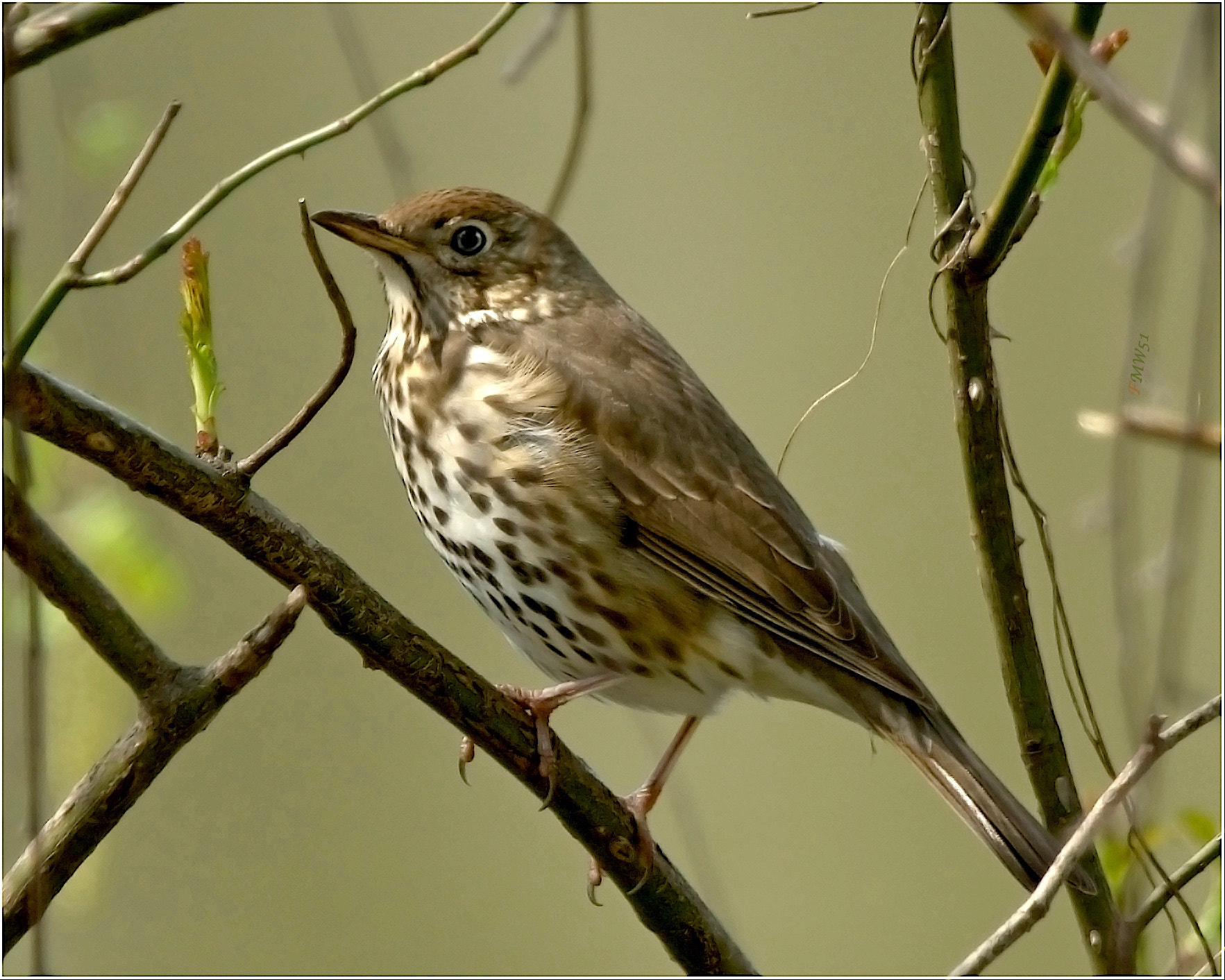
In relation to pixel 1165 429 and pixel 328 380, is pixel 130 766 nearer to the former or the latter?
pixel 328 380

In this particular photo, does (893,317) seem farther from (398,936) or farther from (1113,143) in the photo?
(398,936)

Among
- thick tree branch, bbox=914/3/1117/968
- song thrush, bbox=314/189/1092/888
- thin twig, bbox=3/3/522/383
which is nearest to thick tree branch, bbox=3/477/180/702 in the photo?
thin twig, bbox=3/3/522/383

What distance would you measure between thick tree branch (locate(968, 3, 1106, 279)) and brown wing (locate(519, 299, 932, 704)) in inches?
25.4

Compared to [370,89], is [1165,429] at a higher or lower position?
lower

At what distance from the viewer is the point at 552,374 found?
196cm

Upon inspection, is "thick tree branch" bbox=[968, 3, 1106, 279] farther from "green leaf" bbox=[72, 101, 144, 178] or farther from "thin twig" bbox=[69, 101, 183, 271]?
"green leaf" bbox=[72, 101, 144, 178]

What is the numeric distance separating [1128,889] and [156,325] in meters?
2.79

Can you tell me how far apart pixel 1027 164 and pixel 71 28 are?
855 mm

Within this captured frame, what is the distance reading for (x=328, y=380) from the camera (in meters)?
1.24

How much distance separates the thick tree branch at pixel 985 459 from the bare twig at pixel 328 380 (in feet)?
2.07

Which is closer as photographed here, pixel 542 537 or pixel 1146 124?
pixel 1146 124

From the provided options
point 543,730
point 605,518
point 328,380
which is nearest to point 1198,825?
point 543,730

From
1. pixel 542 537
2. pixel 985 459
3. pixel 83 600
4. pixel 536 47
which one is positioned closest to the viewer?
pixel 536 47

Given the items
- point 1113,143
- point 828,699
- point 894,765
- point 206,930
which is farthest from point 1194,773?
point 206,930
